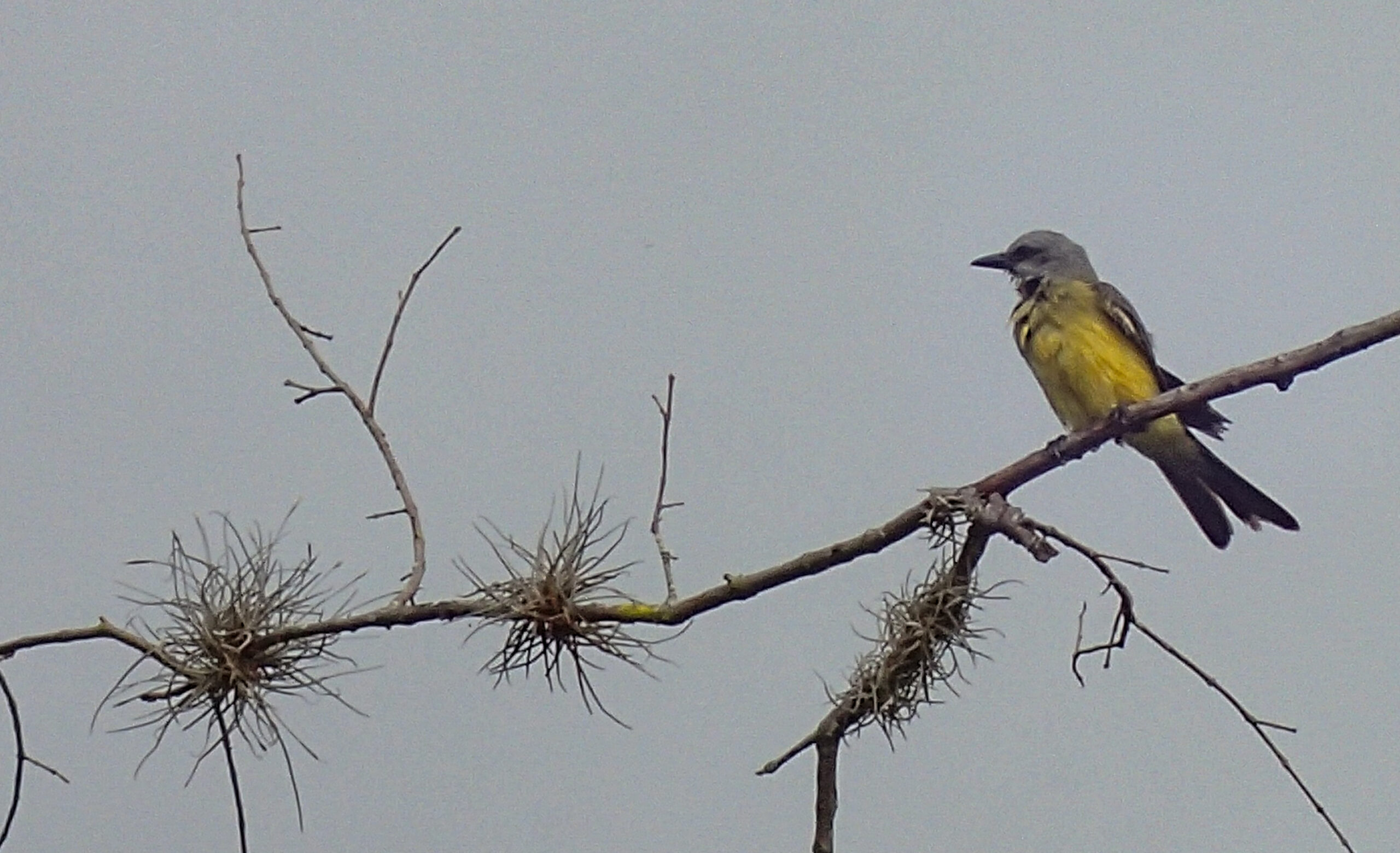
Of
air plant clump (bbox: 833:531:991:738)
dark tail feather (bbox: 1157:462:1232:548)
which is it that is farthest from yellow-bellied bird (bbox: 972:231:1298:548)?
air plant clump (bbox: 833:531:991:738)

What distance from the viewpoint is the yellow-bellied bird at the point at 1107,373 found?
2.22 m

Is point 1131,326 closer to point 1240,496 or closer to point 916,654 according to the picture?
point 1240,496

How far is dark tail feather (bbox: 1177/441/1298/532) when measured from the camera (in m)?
2.04

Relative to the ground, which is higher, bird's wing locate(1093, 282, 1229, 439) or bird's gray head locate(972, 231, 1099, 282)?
bird's gray head locate(972, 231, 1099, 282)

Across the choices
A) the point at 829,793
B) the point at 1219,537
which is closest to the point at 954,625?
the point at 829,793

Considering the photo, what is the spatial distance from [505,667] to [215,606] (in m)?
0.24

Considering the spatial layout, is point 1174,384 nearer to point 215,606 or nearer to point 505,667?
point 505,667

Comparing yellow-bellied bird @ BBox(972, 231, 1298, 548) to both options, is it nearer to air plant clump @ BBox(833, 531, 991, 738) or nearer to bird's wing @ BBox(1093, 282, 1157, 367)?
bird's wing @ BBox(1093, 282, 1157, 367)

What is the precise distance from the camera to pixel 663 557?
4.16ft

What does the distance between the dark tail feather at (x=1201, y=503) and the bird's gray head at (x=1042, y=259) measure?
0.36 meters

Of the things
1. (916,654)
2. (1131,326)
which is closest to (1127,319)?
(1131,326)

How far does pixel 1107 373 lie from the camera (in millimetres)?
2252

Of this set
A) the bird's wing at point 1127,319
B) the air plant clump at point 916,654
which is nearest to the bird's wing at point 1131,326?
the bird's wing at point 1127,319

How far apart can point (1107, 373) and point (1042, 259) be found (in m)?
0.32
